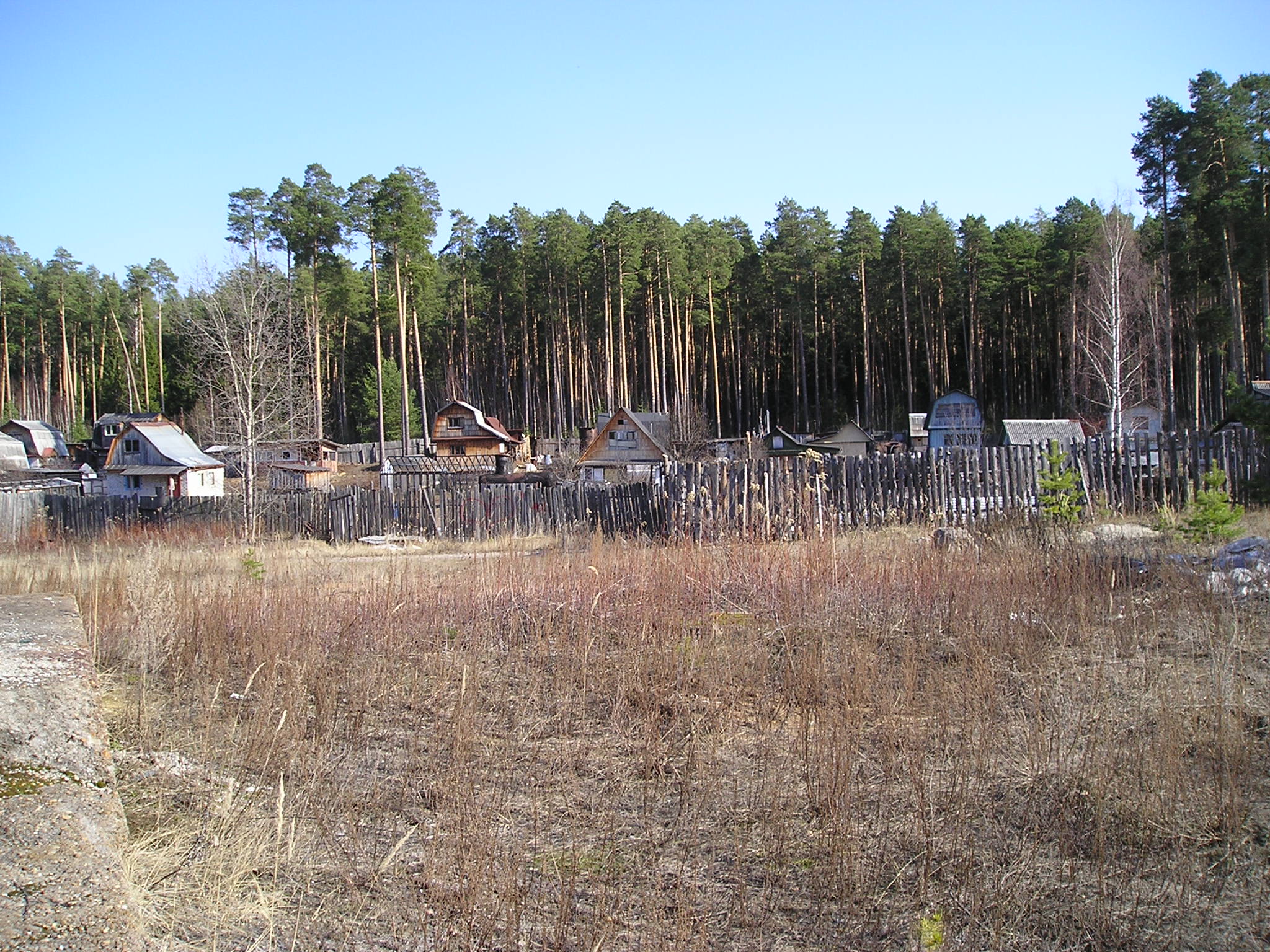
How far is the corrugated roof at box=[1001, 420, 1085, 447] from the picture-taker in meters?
37.8

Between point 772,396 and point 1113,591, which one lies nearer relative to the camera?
point 1113,591

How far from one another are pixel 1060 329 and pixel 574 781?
59.6 metres

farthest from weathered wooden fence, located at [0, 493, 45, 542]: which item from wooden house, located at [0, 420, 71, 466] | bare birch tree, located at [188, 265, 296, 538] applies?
wooden house, located at [0, 420, 71, 466]

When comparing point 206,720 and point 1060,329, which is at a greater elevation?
point 1060,329

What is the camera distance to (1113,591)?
274 inches

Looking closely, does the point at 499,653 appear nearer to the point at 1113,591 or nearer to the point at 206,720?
the point at 206,720

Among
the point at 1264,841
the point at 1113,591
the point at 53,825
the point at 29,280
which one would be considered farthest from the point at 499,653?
the point at 29,280

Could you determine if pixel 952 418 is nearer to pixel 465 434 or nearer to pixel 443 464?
pixel 443 464

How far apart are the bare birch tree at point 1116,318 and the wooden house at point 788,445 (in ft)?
40.9

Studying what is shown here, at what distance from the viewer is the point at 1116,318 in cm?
2600

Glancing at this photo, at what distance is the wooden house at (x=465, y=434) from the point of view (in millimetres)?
56344

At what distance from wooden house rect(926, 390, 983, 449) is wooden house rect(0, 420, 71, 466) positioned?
5896 centimetres

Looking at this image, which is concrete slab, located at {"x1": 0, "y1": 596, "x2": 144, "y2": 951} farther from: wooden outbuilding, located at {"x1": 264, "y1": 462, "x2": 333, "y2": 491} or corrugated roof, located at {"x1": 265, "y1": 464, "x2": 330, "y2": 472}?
corrugated roof, located at {"x1": 265, "y1": 464, "x2": 330, "y2": 472}

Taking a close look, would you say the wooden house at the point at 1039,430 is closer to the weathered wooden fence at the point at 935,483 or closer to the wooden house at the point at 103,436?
the weathered wooden fence at the point at 935,483
